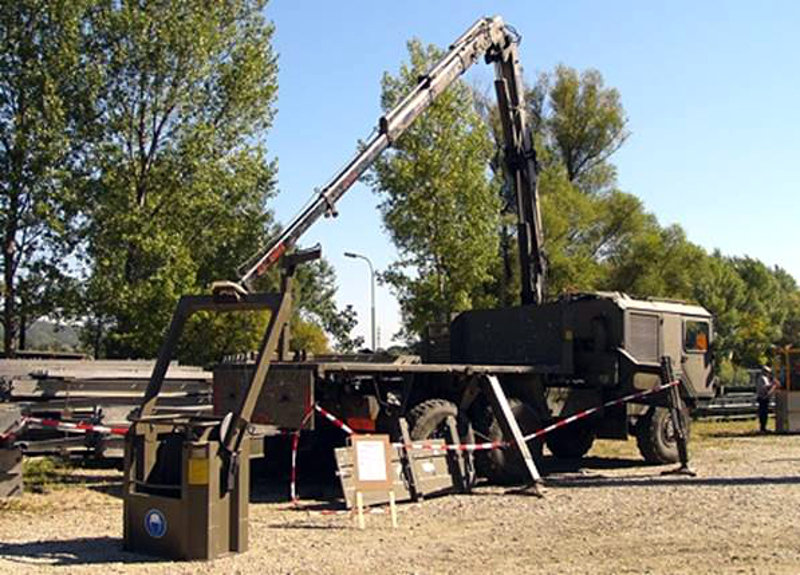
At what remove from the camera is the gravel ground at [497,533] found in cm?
788

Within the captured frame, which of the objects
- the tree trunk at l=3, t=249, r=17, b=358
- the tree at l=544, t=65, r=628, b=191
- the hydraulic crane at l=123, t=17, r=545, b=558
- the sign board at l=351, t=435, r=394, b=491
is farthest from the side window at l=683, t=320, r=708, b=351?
the tree at l=544, t=65, r=628, b=191

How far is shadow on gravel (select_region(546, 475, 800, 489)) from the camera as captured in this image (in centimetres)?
1288

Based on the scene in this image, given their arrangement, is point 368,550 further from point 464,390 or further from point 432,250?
point 432,250

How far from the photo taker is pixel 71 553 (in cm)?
846

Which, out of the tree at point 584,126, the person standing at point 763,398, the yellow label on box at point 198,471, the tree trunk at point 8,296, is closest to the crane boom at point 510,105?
the person standing at point 763,398

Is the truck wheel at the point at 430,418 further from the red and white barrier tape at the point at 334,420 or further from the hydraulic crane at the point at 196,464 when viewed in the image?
the hydraulic crane at the point at 196,464

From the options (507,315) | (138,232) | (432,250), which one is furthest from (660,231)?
(507,315)

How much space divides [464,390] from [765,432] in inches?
501

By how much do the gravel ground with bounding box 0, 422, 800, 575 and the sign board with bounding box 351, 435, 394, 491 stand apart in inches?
16.2

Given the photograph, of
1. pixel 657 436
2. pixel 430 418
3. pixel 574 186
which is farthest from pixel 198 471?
pixel 574 186

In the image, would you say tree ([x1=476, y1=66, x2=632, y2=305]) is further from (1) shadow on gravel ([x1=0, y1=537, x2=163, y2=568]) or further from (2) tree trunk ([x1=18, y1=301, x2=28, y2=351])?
(1) shadow on gravel ([x1=0, y1=537, x2=163, y2=568])

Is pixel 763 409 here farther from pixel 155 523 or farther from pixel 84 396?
pixel 155 523

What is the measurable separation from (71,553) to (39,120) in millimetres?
18768

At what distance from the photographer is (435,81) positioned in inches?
693
